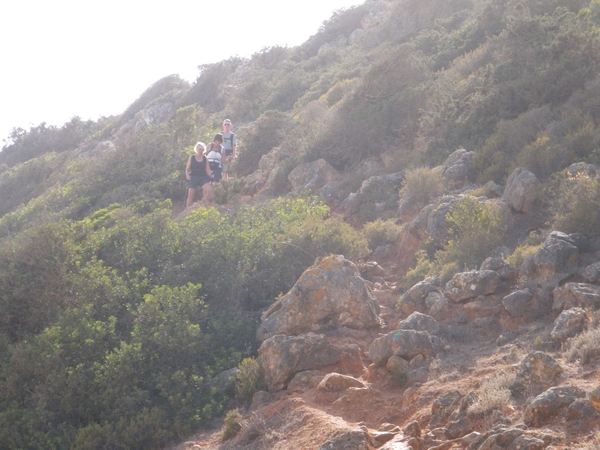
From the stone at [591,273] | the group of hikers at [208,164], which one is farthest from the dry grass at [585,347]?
the group of hikers at [208,164]

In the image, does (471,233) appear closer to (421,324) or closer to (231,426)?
(421,324)

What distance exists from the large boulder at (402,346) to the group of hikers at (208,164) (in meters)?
8.39

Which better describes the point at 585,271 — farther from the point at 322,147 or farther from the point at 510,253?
the point at 322,147

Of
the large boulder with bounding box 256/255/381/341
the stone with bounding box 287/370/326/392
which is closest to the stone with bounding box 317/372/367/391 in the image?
the stone with bounding box 287/370/326/392

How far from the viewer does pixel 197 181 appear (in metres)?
14.9

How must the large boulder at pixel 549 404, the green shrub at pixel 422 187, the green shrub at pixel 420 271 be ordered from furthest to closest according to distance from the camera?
1. the green shrub at pixel 422 187
2. the green shrub at pixel 420 271
3. the large boulder at pixel 549 404

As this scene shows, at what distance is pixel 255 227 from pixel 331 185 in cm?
372

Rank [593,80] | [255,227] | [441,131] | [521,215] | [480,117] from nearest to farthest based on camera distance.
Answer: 1. [521,215]
2. [255,227]
3. [593,80]
4. [480,117]
5. [441,131]

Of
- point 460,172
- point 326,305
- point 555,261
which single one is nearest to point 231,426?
point 326,305

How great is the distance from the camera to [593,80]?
39.6 feet

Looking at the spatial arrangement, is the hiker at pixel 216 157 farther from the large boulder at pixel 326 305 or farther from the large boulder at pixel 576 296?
the large boulder at pixel 576 296

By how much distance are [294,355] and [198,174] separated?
27.2 feet

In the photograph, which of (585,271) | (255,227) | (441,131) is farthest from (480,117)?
(585,271)

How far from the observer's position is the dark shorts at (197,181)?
1487 cm
